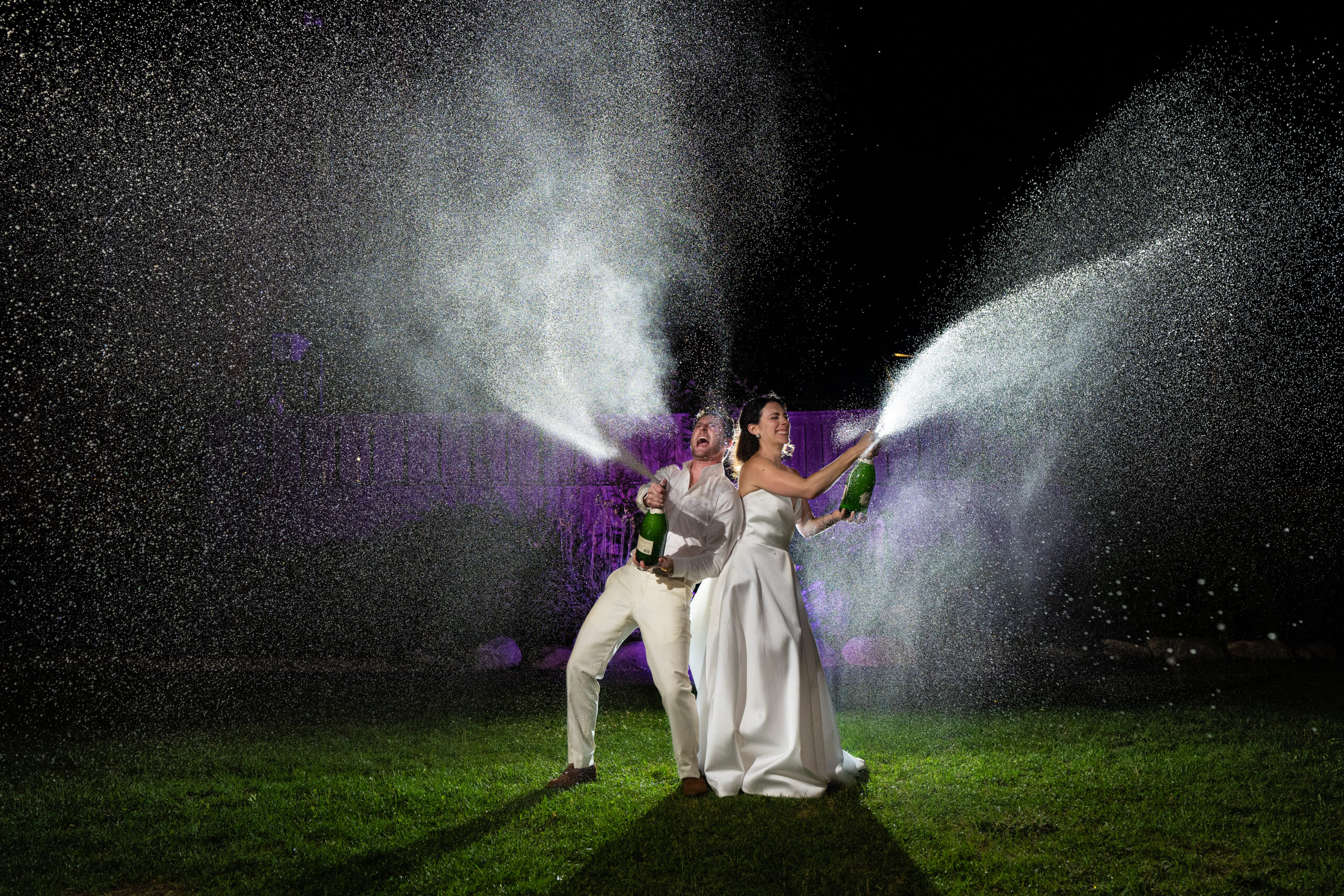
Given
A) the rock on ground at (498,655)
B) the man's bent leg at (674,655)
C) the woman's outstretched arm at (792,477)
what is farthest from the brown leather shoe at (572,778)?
the rock on ground at (498,655)

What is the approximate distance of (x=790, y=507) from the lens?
554cm

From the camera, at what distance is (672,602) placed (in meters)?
5.38

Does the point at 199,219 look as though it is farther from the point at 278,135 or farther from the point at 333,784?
the point at 333,784

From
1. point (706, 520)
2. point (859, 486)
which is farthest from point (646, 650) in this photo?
point (859, 486)

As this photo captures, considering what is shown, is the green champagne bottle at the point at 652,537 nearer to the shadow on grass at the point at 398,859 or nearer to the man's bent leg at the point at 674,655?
the man's bent leg at the point at 674,655

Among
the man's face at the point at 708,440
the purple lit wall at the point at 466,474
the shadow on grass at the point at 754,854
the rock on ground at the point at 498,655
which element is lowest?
the shadow on grass at the point at 754,854

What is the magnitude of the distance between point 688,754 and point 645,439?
6.78m

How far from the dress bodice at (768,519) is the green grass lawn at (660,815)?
147cm

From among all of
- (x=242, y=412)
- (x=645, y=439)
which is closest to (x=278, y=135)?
(x=242, y=412)

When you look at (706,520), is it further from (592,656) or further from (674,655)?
(592,656)

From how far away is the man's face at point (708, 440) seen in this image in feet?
18.2

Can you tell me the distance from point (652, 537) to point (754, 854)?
5.83 ft

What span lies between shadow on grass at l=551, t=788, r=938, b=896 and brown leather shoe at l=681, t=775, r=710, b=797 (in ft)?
0.40

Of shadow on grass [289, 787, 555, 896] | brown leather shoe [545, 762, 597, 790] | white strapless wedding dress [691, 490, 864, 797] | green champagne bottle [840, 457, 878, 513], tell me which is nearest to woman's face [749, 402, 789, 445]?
white strapless wedding dress [691, 490, 864, 797]
